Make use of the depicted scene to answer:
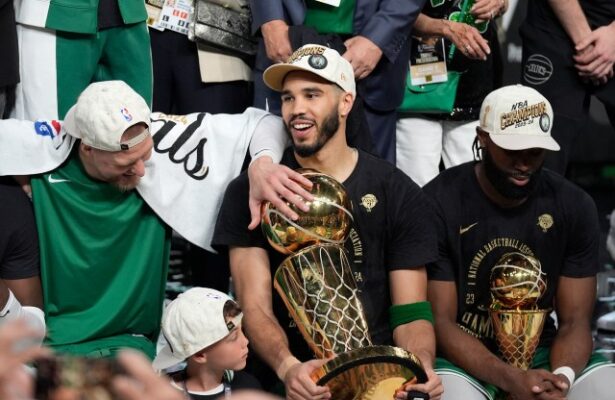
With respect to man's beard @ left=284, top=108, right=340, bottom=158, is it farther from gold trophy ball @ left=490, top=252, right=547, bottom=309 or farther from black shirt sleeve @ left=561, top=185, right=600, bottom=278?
black shirt sleeve @ left=561, top=185, right=600, bottom=278

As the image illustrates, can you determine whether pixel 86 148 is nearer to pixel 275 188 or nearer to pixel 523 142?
pixel 275 188

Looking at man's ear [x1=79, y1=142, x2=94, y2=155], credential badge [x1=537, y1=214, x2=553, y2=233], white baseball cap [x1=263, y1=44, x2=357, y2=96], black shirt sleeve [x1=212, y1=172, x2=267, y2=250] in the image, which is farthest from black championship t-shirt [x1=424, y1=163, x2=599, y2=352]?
man's ear [x1=79, y1=142, x2=94, y2=155]

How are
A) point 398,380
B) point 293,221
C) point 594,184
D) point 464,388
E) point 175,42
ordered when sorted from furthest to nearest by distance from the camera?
point 594,184 → point 175,42 → point 464,388 → point 293,221 → point 398,380

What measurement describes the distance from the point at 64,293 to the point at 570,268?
1.75 meters

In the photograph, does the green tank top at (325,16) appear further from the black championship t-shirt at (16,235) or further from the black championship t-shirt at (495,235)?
the black championship t-shirt at (16,235)

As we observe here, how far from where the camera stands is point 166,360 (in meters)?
3.50

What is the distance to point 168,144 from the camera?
13.1ft

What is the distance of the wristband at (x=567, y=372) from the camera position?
3.86m

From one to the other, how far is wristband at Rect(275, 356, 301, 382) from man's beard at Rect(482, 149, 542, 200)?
103 cm

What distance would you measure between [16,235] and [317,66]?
1.12 meters

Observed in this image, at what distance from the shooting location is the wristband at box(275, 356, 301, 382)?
11.5 ft

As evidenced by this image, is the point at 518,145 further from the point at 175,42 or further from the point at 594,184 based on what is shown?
the point at 594,184

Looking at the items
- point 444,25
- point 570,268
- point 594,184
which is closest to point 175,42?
point 444,25

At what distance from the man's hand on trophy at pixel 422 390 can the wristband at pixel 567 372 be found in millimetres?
626
